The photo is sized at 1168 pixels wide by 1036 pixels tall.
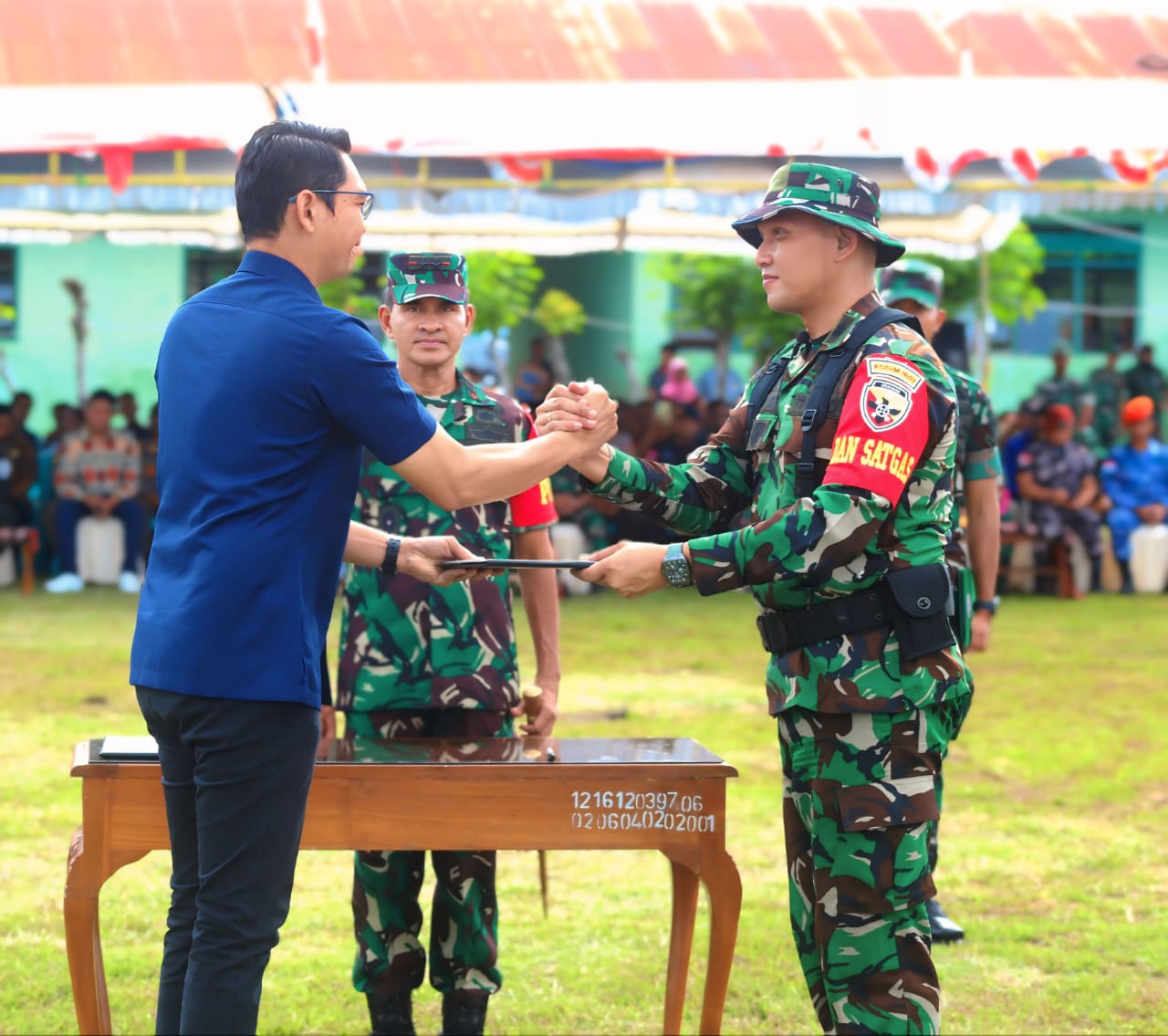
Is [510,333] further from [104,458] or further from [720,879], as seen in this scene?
[720,879]

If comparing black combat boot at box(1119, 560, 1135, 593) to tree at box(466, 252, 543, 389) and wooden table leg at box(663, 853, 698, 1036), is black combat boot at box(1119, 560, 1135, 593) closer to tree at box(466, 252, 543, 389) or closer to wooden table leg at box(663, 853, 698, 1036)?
tree at box(466, 252, 543, 389)

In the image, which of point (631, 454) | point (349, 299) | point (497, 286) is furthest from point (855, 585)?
point (497, 286)

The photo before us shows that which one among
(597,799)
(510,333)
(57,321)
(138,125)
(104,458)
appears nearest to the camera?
(597,799)

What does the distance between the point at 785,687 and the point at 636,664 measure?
729 centimetres

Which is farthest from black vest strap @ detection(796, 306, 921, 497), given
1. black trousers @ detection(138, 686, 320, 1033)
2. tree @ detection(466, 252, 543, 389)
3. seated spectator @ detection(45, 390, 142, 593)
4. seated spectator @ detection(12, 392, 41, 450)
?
tree @ detection(466, 252, 543, 389)

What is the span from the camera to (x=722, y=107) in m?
10.6

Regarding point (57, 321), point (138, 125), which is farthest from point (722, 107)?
point (57, 321)

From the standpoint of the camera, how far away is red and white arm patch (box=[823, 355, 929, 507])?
330 centimetres

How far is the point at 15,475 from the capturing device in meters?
15.1

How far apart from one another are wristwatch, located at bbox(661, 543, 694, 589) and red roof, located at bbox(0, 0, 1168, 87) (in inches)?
315

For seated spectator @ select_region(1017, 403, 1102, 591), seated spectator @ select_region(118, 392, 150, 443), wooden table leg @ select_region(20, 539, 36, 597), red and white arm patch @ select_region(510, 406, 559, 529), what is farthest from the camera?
seated spectator @ select_region(118, 392, 150, 443)

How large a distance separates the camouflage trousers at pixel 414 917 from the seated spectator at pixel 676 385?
1476 cm

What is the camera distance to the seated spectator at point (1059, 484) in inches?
592

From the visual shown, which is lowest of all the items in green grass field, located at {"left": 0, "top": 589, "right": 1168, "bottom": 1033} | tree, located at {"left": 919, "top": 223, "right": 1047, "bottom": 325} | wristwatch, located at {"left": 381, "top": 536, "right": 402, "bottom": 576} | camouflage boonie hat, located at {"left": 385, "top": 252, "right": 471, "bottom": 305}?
green grass field, located at {"left": 0, "top": 589, "right": 1168, "bottom": 1033}
